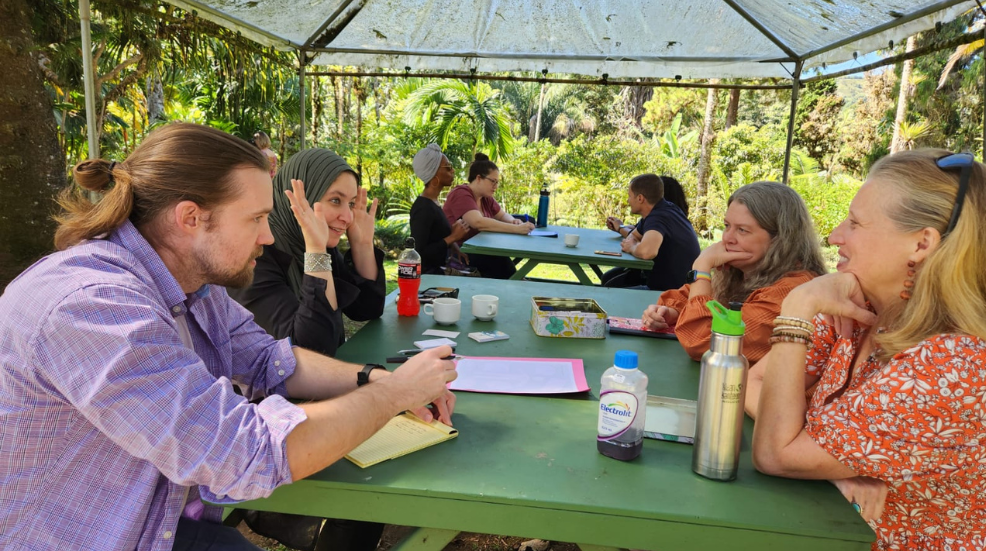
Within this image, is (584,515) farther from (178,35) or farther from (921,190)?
(178,35)

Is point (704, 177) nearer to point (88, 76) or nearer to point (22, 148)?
point (88, 76)

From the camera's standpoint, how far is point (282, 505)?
1226 millimetres

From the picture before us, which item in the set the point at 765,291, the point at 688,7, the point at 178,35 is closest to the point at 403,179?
the point at 178,35

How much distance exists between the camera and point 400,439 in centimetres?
140

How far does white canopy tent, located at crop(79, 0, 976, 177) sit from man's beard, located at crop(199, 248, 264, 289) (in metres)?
3.66

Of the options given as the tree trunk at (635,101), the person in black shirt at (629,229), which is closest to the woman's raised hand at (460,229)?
the person in black shirt at (629,229)

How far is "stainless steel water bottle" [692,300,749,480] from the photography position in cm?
118

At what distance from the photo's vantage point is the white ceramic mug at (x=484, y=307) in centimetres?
246

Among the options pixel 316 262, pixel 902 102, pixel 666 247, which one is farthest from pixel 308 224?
pixel 902 102

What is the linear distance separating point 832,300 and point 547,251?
3189 millimetres

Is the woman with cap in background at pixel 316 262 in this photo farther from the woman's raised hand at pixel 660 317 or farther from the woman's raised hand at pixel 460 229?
the woman's raised hand at pixel 460 229

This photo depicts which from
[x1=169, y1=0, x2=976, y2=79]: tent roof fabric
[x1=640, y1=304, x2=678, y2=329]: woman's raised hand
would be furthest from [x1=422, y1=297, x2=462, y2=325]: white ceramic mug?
[x1=169, y1=0, x2=976, y2=79]: tent roof fabric

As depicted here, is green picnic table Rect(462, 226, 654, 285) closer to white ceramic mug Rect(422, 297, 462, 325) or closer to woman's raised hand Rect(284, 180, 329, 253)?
white ceramic mug Rect(422, 297, 462, 325)

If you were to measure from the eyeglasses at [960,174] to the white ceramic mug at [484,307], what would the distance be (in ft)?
4.97
